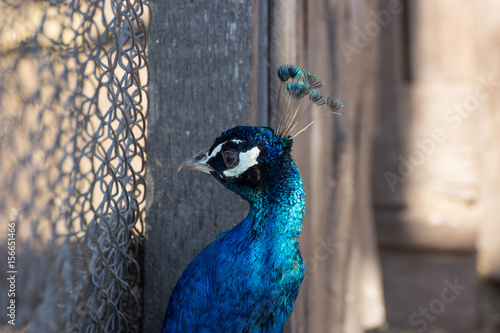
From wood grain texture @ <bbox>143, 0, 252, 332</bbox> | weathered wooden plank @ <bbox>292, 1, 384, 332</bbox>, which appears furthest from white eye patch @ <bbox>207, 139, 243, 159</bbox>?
weathered wooden plank @ <bbox>292, 1, 384, 332</bbox>

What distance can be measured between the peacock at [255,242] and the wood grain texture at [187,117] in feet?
0.49

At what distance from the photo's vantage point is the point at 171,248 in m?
1.28

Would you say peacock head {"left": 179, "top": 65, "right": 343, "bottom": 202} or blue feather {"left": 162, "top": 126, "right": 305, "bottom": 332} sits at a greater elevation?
peacock head {"left": 179, "top": 65, "right": 343, "bottom": 202}

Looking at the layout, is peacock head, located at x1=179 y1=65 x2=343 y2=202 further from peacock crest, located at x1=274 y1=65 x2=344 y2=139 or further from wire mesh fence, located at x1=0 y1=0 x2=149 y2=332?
wire mesh fence, located at x1=0 y1=0 x2=149 y2=332

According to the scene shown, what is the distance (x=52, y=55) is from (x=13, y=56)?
9cm

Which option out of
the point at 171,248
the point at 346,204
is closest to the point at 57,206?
the point at 171,248

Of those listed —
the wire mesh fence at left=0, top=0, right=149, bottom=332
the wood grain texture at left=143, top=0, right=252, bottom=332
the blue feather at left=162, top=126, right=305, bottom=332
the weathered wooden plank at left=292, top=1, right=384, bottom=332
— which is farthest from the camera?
the weathered wooden plank at left=292, top=1, right=384, bottom=332

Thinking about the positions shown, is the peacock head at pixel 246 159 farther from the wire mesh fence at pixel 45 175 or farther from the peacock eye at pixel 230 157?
the wire mesh fence at pixel 45 175

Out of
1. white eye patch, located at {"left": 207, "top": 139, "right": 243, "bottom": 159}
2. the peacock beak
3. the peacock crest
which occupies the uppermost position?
the peacock crest

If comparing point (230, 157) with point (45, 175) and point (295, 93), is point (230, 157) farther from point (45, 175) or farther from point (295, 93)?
point (45, 175)

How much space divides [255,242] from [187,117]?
14.7 inches

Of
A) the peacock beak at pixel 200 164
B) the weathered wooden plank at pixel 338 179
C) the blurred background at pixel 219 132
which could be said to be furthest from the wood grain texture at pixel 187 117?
the weathered wooden plank at pixel 338 179

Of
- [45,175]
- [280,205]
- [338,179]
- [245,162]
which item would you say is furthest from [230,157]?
[338,179]

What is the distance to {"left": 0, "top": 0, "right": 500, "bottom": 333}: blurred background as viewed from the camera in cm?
79
